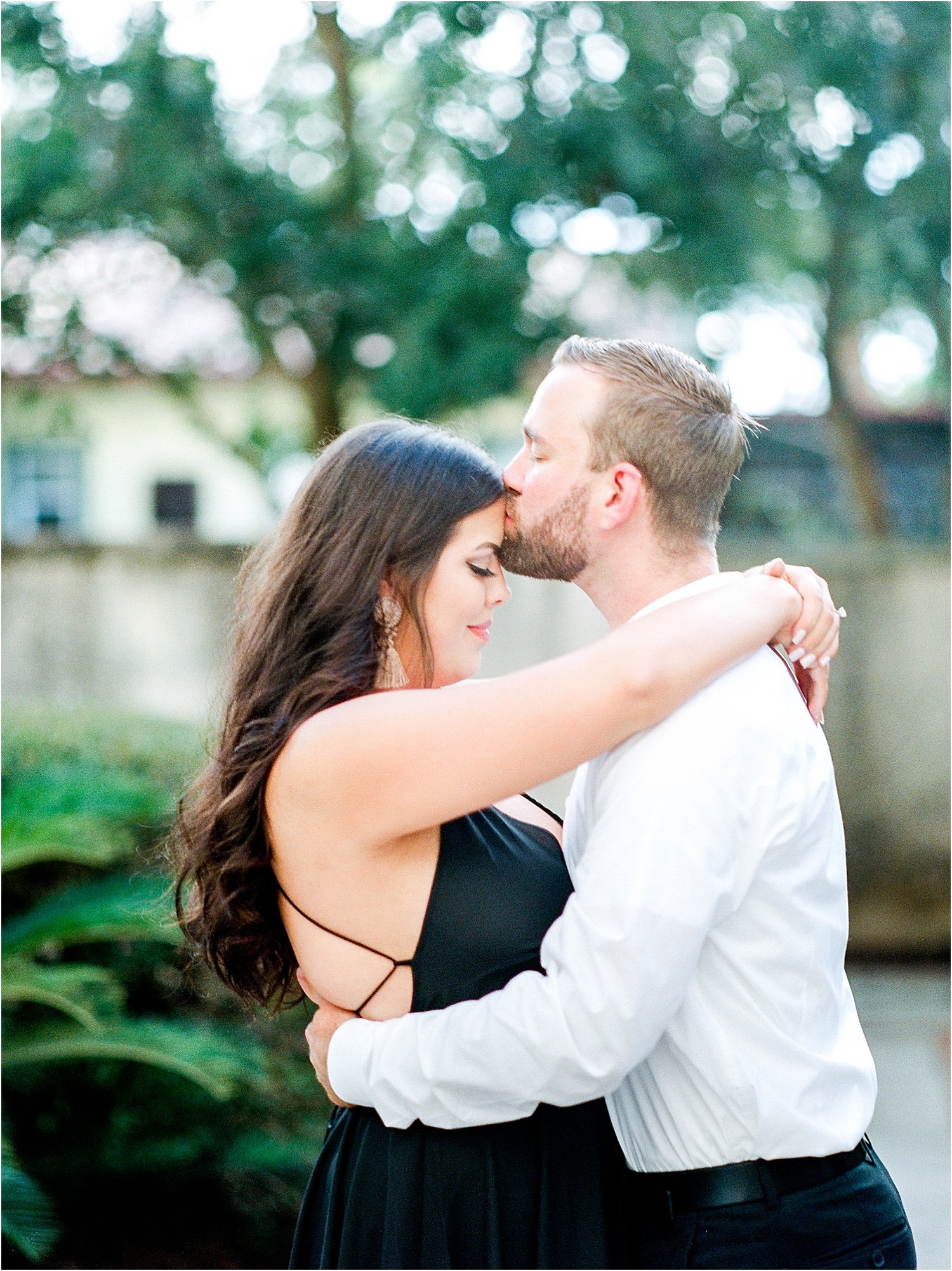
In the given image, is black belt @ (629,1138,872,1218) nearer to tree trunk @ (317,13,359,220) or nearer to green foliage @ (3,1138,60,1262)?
green foliage @ (3,1138,60,1262)

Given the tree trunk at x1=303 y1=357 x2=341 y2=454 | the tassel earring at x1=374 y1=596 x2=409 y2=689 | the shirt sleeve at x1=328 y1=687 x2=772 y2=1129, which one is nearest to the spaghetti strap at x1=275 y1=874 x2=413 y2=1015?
the shirt sleeve at x1=328 y1=687 x2=772 y2=1129

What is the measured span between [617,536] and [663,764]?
562mm

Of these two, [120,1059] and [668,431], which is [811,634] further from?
[120,1059]

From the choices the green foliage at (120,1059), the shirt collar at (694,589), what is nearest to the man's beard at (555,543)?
the shirt collar at (694,589)

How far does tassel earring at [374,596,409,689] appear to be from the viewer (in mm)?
2102

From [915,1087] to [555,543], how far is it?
12.8 ft

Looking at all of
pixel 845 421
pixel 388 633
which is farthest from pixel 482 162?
pixel 388 633

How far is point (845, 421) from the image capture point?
29.2 ft

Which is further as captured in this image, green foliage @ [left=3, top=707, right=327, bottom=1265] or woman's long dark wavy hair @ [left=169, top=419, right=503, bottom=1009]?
green foliage @ [left=3, top=707, right=327, bottom=1265]

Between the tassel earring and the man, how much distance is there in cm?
40

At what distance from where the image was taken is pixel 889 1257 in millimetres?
1879

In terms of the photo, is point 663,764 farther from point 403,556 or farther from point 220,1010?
point 220,1010

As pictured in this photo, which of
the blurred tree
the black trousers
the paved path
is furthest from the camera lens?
the blurred tree

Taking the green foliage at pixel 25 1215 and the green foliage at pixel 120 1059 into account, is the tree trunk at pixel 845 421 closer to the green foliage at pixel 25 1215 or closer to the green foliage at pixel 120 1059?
the green foliage at pixel 120 1059
